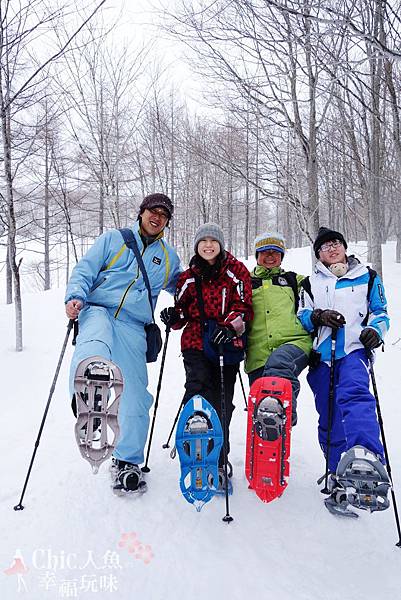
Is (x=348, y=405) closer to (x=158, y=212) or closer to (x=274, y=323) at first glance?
(x=274, y=323)

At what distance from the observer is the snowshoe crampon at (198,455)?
100 inches

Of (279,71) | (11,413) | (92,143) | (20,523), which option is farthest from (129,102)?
(20,523)

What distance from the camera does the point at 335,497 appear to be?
105 inches

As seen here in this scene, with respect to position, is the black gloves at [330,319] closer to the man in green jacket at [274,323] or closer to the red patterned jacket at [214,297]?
the man in green jacket at [274,323]

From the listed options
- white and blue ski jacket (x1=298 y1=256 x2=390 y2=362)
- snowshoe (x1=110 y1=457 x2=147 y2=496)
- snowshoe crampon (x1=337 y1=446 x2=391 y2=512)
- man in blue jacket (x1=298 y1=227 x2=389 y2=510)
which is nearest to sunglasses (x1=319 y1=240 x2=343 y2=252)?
man in blue jacket (x1=298 y1=227 x2=389 y2=510)

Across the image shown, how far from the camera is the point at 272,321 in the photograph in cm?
317

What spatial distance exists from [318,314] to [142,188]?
51.0 feet

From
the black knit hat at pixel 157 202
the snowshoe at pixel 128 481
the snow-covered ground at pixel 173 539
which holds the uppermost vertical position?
the black knit hat at pixel 157 202

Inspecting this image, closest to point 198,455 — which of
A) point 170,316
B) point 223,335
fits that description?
point 223,335

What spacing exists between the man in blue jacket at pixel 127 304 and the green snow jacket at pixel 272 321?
91cm

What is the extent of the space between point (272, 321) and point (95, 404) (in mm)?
1592

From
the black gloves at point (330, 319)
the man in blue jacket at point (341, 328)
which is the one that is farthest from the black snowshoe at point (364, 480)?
the black gloves at point (330, 319)

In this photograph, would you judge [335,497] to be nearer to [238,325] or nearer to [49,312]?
[238,325]

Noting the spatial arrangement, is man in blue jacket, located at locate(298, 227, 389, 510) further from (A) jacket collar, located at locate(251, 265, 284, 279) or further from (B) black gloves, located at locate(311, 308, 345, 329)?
(A) jacket collar, located at locate(251, 265, 284, 279)
